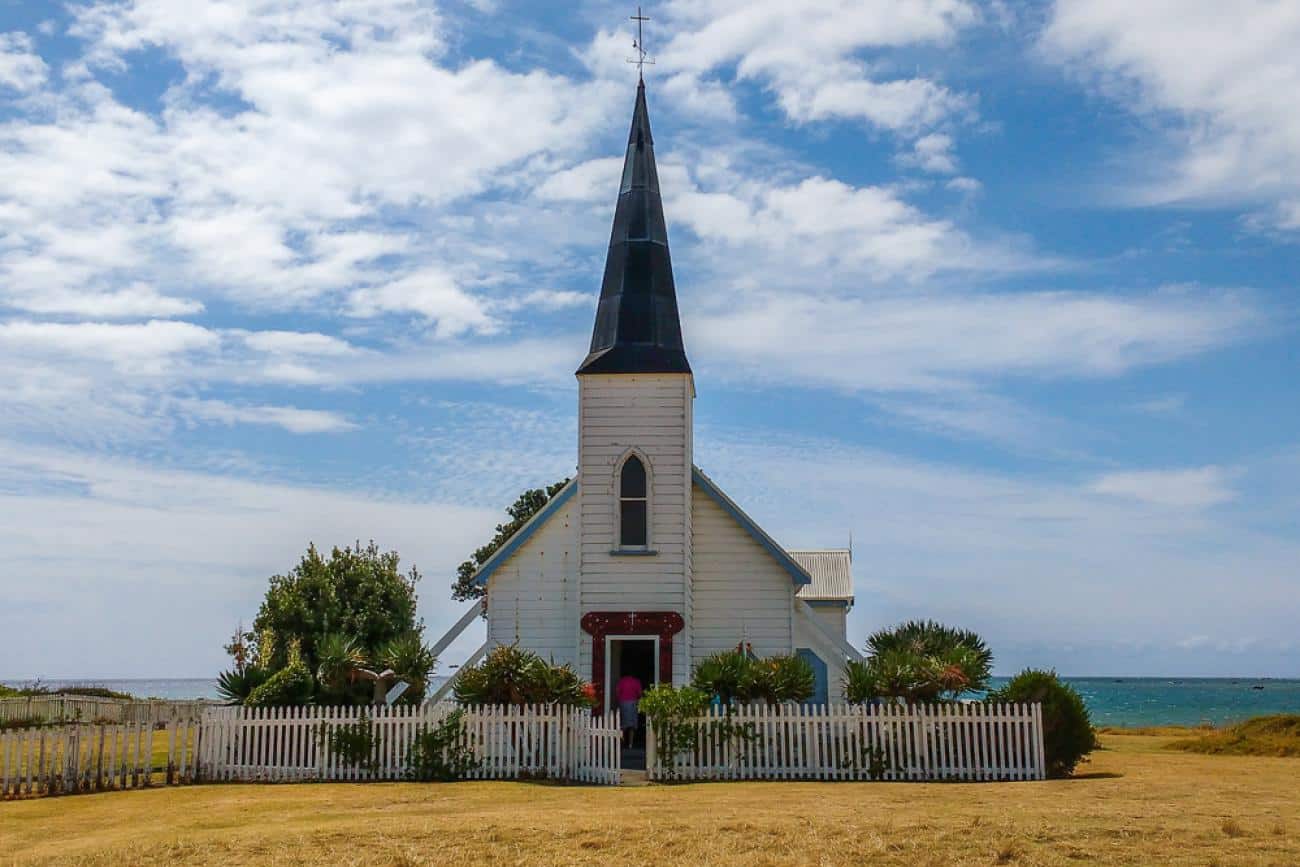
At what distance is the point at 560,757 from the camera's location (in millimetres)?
20625

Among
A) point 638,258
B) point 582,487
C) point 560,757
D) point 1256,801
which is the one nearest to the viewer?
point 1256,801

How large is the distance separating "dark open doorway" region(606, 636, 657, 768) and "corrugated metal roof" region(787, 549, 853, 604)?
662 centimetres

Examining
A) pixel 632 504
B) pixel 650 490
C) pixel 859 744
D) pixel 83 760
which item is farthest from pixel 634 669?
pixel 83 760

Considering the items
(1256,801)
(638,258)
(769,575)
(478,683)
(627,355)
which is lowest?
(1256,801)

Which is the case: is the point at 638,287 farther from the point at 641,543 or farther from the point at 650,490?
the point at 641,543

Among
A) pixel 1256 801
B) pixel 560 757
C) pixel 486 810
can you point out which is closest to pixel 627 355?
pixel 560 757

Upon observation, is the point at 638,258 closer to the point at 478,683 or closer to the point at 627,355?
the point at 627,355

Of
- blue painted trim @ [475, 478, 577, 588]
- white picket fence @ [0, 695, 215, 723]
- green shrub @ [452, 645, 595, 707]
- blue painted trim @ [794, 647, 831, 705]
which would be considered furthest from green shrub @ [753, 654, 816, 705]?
white picket fence @ [0, 695, 215, 723]

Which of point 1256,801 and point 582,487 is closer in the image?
point 1256,801

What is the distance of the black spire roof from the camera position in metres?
26.1

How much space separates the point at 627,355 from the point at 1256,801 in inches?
561

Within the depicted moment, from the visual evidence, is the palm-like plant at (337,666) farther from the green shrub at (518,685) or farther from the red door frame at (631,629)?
the red door frame at (631,629)

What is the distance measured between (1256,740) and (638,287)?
16.1m

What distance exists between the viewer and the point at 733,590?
26672mm
